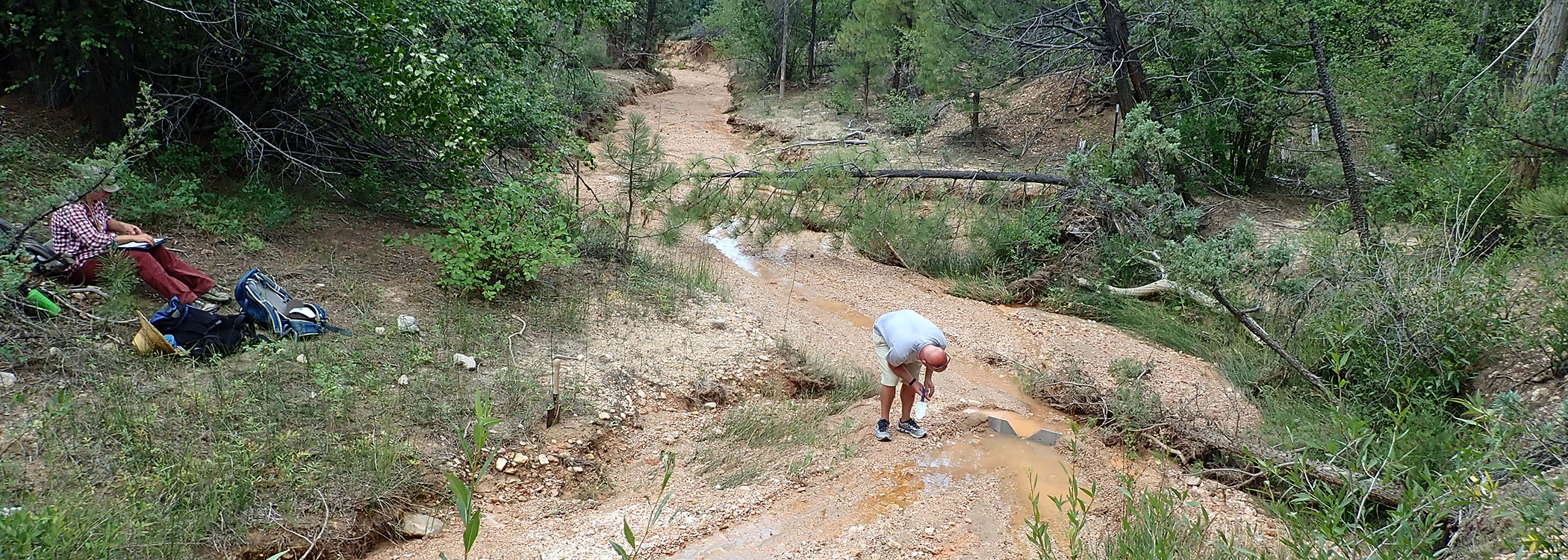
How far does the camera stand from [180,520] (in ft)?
12.3

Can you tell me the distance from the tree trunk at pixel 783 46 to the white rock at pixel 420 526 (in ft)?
62.6

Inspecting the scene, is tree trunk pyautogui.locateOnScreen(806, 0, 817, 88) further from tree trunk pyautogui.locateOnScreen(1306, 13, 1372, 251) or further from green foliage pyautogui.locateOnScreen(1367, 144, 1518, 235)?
green foliage pyautogui.locateOnScreen(1367, 144, 1518, 235)

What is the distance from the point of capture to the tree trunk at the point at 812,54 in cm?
2269

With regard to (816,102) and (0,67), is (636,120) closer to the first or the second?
(0,67)

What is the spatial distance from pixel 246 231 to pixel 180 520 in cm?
370

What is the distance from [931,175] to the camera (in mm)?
10648

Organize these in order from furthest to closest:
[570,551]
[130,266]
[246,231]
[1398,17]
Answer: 1. [1398,17]
2. [246,231]
3. [130,266]
4. [570,551]

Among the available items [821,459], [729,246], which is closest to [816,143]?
[729,246]

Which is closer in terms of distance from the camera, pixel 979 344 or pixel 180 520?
pixel 180 520

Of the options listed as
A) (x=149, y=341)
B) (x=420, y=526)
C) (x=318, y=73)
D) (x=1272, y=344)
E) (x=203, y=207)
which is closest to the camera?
(x=420, y=526)

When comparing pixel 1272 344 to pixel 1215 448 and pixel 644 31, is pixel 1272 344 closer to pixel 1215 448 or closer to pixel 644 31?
pixel 1215 448

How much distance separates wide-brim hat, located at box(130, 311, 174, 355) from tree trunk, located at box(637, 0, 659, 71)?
2238cm

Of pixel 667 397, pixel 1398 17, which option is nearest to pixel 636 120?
pixel 667 397

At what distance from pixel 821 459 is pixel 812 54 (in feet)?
62.7
